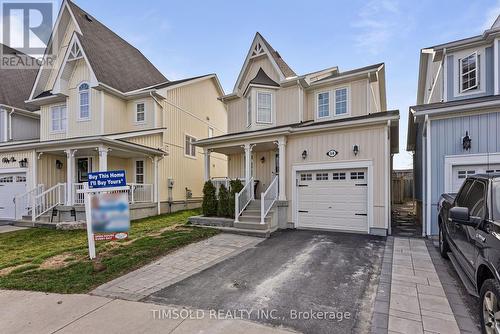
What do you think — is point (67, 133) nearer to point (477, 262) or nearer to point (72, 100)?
point (72, 100)

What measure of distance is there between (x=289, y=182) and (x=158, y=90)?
8560 millimetres

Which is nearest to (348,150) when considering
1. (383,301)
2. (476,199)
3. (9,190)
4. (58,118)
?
(476,199)

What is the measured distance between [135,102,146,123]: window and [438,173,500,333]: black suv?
13.8m

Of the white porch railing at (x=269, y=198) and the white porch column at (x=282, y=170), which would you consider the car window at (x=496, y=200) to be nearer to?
the white porch railing at (x=269, y=198)

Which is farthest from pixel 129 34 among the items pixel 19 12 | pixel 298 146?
pixel 298 146

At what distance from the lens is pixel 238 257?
6.03m

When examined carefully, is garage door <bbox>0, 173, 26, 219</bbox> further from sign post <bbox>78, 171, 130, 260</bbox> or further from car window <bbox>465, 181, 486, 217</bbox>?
car window <bbox>465, 181, 486, 217</bbox>

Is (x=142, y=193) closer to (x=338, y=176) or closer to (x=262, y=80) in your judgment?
(x=262, y=80)

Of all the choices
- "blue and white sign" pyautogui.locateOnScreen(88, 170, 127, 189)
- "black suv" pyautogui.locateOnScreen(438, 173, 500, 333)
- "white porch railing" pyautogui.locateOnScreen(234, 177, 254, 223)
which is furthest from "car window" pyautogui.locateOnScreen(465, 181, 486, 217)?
"white porch railing" pyautogui.locateOnScreen(234, 177, 254, 223)

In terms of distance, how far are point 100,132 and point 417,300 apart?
13.9 meters

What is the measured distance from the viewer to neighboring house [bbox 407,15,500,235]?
678 centimetres

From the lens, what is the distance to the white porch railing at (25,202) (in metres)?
11.5

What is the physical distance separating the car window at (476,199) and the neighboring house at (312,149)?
3928mm

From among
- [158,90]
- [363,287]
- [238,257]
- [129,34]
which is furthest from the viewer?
[129,34]
